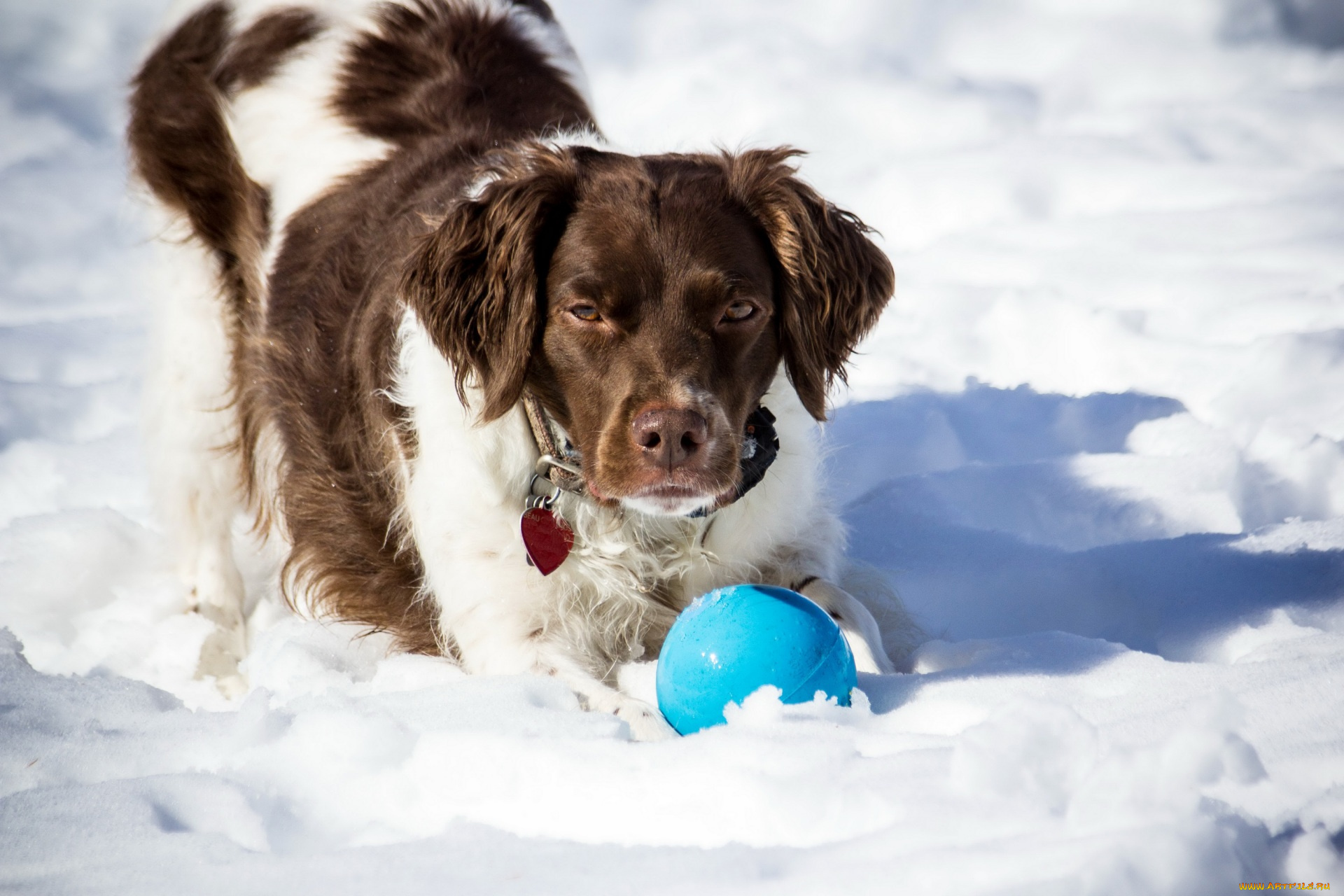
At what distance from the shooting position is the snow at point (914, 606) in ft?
4.77

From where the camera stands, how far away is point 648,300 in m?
2.30

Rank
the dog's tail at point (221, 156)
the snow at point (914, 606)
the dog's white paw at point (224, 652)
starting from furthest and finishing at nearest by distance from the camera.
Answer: the dog's tail at point (221, 156) → the dog's white paw at point (224, 652) → the snow at point (914, 606)

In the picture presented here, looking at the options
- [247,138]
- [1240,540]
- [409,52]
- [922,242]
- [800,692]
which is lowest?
[922,242]

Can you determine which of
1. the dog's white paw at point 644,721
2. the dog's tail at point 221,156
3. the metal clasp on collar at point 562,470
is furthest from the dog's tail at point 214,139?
the dog's white paw at point 644,721

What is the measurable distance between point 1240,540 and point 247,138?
3120mm

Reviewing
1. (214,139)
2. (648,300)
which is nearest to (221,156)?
(214,139)

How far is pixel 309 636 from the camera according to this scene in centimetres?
288

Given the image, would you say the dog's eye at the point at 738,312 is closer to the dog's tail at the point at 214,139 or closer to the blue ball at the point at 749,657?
the blue ball at the point at 749,657

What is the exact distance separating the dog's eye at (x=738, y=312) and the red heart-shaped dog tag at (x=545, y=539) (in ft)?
1.90

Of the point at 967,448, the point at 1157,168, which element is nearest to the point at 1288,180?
the point at 1157,168

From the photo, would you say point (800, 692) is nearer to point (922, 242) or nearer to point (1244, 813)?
point (1244, 813)

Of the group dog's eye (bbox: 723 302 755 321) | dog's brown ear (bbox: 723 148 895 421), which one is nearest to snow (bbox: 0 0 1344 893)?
dog's brown ear (bbox: 723 148 895 421)

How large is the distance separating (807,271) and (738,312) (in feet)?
0.77

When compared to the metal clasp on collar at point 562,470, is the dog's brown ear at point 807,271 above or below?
above
